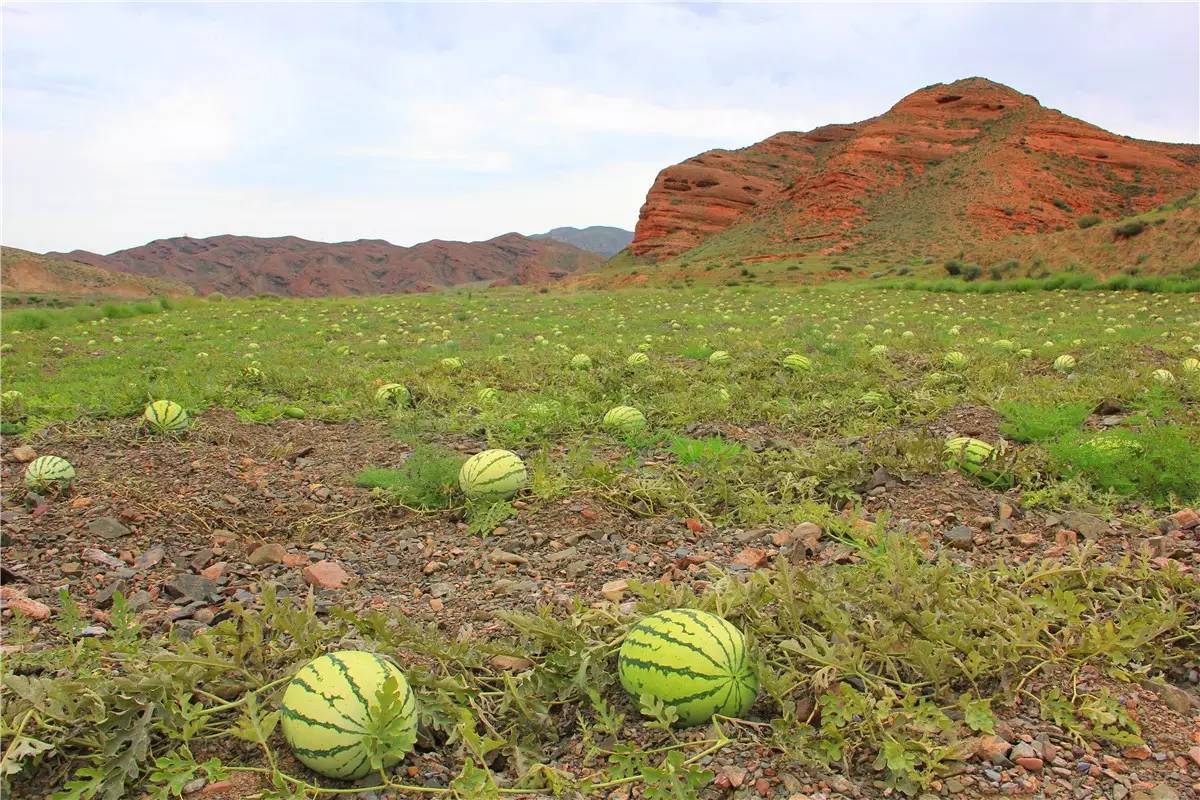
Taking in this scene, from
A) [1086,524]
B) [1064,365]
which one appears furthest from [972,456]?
[1064,365]

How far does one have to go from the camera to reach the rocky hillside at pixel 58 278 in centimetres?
5238

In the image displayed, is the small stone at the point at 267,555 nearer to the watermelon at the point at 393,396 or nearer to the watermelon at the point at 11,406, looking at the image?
the watermelon at the point at 393,396

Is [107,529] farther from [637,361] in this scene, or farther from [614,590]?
[637,361]

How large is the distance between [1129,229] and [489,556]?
29507 millimetres

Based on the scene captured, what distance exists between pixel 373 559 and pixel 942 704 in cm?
275

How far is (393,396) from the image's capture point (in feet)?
23.2

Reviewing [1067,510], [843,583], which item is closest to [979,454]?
[1067,510]

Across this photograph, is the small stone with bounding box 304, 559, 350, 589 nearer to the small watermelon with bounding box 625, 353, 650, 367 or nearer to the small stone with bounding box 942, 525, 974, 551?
the small stone with bounding box 942, 525, 974, 551

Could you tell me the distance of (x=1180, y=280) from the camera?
65.9ft

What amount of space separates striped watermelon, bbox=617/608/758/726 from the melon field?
0.01 metres

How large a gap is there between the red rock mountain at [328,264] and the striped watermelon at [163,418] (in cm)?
8266

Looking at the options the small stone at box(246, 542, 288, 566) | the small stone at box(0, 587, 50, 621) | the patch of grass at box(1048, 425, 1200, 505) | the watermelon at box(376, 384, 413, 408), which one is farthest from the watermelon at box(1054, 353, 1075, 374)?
the small stone at box(0, 587, 50, 621)

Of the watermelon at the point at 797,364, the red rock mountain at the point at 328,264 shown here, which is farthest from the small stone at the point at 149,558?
the red rock mountain at the point at 328,264

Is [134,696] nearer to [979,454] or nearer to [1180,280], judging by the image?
[979,454]
